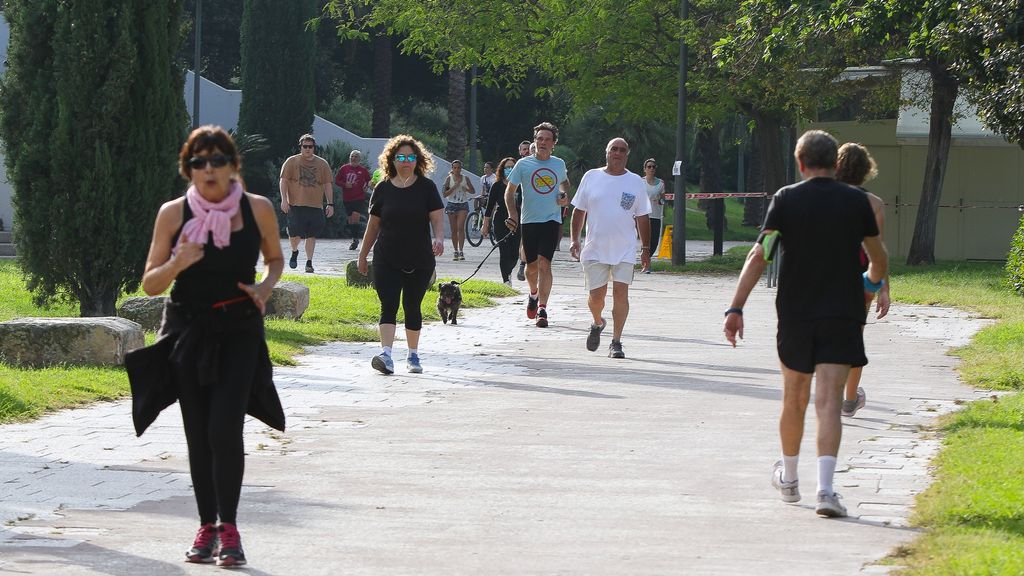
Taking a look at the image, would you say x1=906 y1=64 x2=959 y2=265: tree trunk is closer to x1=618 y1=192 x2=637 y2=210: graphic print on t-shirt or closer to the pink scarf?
x1=618 y1=192 x2=637 y2=210: graphic print on t-shirt

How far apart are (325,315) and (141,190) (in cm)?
269

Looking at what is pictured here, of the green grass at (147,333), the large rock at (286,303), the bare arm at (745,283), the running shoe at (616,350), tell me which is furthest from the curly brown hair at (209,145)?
the large rock at (286,303)

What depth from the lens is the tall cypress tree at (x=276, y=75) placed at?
4134 cm

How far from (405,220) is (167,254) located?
605 cm

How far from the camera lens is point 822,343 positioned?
6766 millimetres

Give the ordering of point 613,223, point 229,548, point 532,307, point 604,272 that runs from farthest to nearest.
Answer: point 532,307 → point 604,272 → point 613,223 → point 229,548

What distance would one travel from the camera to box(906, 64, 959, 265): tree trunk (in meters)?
27.0

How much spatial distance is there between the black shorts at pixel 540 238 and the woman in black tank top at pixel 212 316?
9625mm

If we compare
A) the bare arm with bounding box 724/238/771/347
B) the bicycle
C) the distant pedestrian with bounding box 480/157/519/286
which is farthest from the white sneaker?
the bicycle

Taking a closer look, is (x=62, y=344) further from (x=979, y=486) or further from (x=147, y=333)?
(x=979, y=486)

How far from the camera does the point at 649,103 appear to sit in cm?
3092

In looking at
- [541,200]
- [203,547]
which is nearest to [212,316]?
[203,547]

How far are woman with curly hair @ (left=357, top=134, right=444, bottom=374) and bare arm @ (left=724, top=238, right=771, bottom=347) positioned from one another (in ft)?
16.4

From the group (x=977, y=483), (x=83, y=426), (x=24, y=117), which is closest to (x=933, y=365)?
(x=977, y=483)
